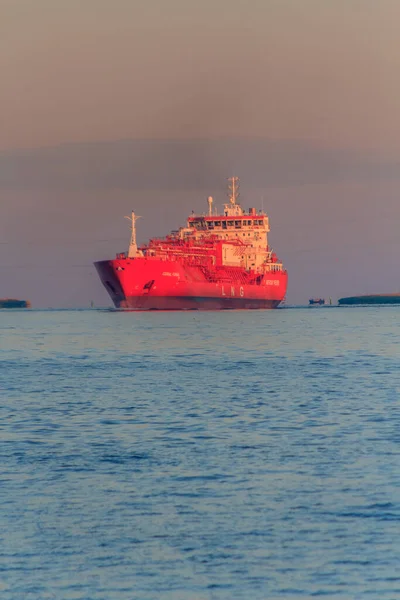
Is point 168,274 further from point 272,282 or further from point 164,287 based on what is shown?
point 272,282

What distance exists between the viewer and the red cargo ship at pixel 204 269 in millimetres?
100000

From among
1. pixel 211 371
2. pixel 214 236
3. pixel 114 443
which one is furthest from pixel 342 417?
pixel 214 236

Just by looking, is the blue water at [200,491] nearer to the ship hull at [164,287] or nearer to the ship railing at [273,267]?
the ship hull at [164,287]

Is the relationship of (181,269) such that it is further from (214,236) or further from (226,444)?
(226,444)

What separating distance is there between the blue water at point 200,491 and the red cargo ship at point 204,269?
72.0 meters

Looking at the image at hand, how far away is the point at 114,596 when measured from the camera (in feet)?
28.3

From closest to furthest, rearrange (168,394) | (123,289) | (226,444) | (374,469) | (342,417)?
(374,469), (226,444), (342,417), (168,394), (123,289)

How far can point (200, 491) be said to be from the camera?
41.6ft

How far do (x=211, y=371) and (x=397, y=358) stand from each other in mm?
8954

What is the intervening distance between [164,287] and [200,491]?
8873cm

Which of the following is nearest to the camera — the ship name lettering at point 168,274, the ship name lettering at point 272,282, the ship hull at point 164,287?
the ship hull at point 164,287

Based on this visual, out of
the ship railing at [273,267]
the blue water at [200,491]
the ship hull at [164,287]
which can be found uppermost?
the ship railing at [273,267]

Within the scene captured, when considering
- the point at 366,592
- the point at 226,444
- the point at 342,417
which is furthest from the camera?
the point at 342,417

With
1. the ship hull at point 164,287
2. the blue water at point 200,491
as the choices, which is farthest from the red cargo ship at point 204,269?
the blue water at point 200,491
